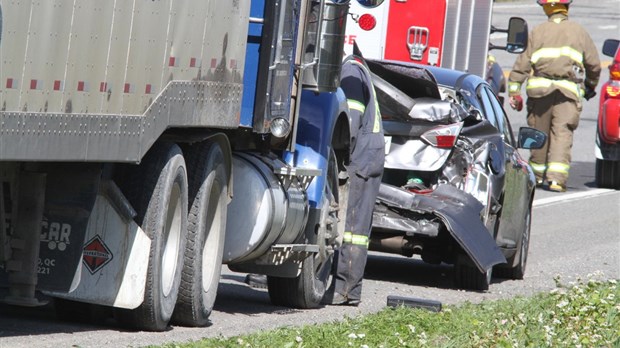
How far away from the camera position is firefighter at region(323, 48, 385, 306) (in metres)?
10.9

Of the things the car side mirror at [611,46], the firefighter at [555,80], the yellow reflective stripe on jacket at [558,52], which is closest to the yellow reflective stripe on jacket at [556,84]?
the firefighter at [555,80]

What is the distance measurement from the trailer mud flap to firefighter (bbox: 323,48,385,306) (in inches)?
42.4

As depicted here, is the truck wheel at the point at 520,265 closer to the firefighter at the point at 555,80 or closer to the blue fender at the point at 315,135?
the blue fender at the point at 315,135

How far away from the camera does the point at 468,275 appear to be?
12.7 m

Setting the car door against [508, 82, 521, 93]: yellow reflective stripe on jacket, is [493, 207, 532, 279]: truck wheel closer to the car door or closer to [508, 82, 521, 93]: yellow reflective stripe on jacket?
the car door

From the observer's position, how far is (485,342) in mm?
8383

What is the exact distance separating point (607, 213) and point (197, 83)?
11111mm

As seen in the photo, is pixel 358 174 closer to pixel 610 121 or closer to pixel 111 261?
pixel 111 261

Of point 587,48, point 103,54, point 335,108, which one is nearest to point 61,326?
point 103,54

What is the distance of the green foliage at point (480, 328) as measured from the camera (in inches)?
321

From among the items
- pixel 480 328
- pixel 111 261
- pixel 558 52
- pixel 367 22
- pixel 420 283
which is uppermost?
pixel 367 22

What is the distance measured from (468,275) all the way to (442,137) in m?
1.09

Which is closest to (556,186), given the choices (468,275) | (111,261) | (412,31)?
(412,31)

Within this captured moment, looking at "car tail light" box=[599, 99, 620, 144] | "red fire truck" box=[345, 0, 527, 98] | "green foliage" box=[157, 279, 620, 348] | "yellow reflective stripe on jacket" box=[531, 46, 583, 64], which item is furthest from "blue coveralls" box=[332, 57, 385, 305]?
"car tail light" box=[599, 99, 620, 144]
